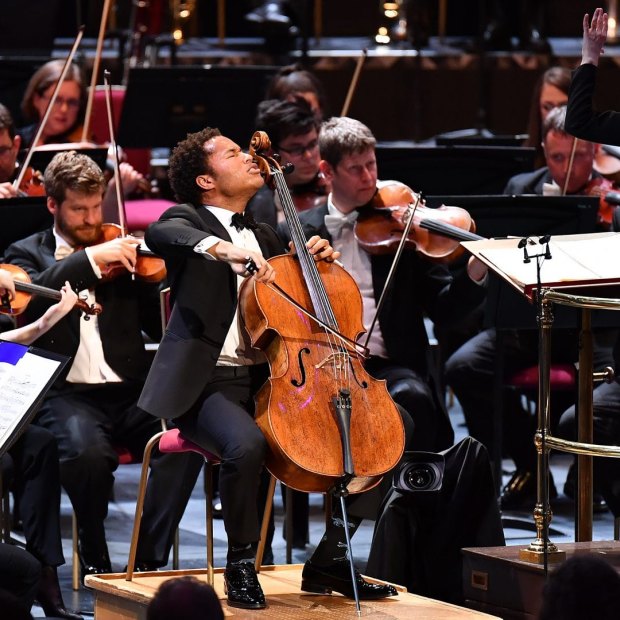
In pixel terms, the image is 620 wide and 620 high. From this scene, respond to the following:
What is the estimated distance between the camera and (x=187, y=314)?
11.1ft

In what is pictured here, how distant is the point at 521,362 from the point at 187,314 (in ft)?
5.70

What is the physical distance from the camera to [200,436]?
11.0 feet

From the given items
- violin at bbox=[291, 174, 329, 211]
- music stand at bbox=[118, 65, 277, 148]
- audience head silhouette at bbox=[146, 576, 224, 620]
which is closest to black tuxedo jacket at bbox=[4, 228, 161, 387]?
violin at bbox=[291, 174, 329, 211]

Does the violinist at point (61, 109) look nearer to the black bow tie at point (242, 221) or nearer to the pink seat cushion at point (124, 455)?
the pink seat cushion at point (124, 455)

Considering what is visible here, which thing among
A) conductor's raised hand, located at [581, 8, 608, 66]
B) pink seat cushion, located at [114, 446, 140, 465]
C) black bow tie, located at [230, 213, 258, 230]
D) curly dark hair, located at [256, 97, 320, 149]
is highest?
conductor's raised hand, located at [581, 8, 608, 66]

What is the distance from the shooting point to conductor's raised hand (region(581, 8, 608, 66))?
335cm

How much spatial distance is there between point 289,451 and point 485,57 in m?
5.31

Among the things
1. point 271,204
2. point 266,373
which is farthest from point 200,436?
point 271,204

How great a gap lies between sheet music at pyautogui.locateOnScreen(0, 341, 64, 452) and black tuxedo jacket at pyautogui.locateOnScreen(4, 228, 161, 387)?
0.65 metres

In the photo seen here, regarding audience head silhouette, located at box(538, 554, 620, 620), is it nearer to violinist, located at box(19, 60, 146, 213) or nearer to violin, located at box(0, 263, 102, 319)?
violin, located at box(0, 263, 102, 319)

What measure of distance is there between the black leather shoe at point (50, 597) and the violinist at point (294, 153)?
1.55 metres

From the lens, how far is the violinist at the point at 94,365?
3928 mm

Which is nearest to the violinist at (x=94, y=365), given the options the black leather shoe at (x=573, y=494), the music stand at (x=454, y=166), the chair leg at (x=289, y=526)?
the chair leg at (x=289, y=526)

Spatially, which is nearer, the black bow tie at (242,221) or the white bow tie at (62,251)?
the black bow tie at (242,221)
